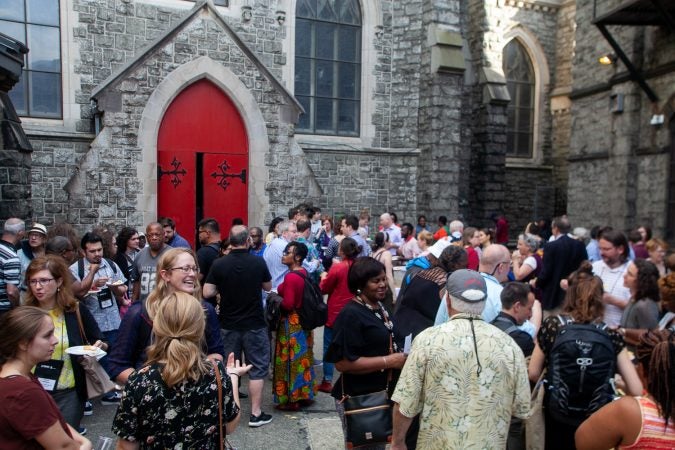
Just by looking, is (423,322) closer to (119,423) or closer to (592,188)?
(119,423)

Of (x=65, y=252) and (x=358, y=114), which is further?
(x=358, y=114)

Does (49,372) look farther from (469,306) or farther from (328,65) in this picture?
(328,65)

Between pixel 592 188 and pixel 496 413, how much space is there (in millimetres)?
14061

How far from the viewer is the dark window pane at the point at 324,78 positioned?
13.8 m

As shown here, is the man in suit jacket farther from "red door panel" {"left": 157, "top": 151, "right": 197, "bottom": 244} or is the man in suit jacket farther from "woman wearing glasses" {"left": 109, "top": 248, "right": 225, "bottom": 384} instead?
"red door panel" {"left": 157, "top": 151, "right": 197, "bottom": 244}

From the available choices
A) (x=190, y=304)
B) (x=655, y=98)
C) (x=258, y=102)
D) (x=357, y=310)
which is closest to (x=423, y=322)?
(x=357, y=310)

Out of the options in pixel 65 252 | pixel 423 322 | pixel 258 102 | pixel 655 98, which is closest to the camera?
pixel 423 322

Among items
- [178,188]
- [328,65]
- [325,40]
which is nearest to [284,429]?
[178,188]

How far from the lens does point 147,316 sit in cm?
306

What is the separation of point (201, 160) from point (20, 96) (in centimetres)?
385

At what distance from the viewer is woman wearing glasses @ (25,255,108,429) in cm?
340

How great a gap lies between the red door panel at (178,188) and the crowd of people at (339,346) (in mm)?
4665

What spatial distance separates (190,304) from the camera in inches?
91.7

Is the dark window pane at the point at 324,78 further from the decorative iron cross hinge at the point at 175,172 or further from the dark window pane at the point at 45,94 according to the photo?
the dark window pane at the point at 45,94
